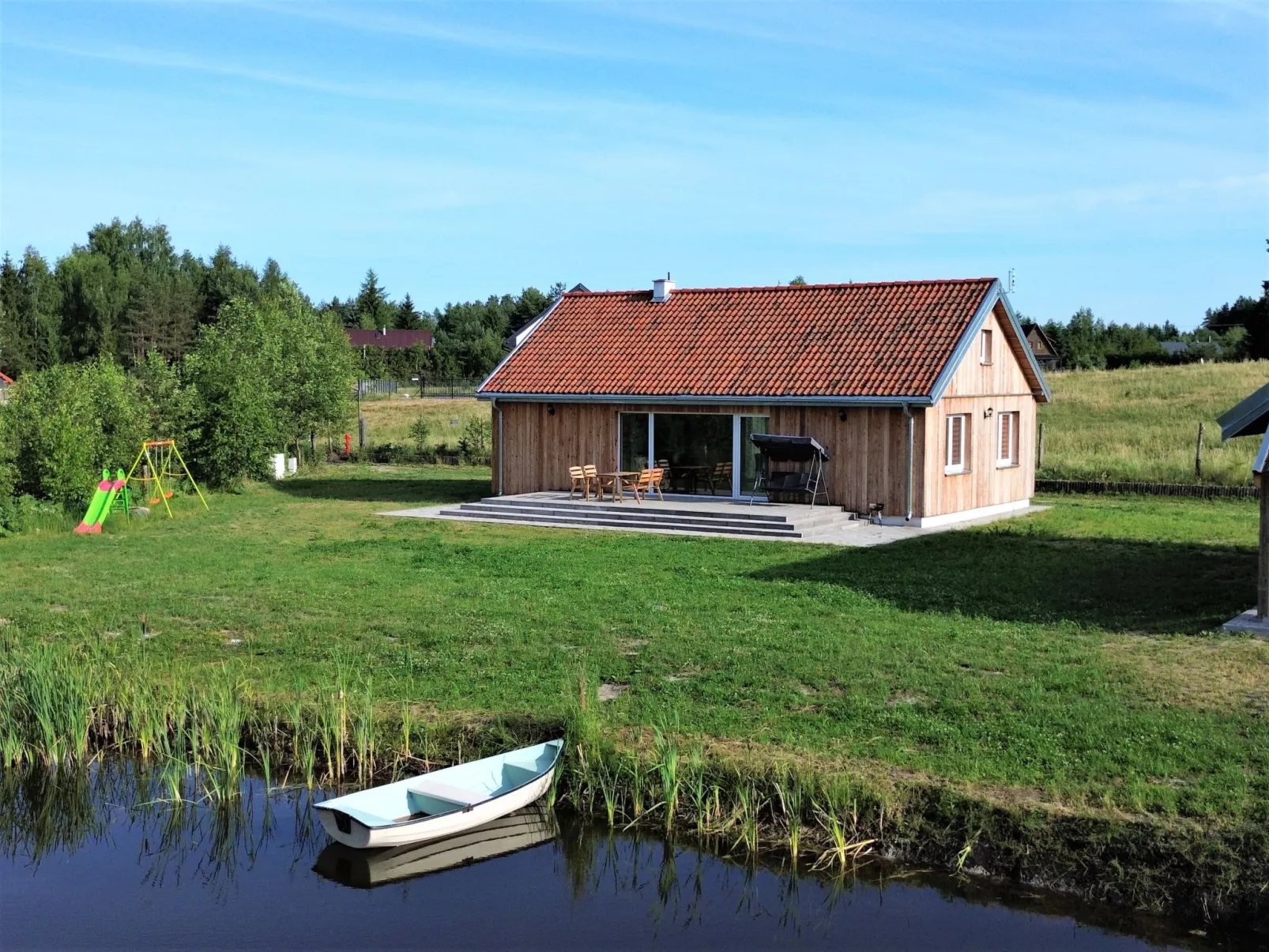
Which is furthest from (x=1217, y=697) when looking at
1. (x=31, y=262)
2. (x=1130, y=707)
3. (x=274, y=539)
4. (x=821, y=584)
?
(x=31, y=262)

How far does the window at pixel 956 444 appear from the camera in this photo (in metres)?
24.4

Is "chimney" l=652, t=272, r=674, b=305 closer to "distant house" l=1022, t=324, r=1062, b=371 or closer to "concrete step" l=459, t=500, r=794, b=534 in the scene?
"concrete step" l=459, t=500, r=794, b=534

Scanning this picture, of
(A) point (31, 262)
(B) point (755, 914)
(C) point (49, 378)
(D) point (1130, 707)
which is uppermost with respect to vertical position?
(A) point (31, 262)

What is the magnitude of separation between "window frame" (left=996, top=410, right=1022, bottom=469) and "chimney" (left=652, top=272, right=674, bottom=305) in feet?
27.0

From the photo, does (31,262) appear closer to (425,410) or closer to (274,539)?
(425,410)

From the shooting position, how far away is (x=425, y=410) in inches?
2249

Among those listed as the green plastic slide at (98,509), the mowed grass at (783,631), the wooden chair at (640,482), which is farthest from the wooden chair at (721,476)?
the green plastic slide at (98,509)

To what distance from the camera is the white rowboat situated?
9.06 m

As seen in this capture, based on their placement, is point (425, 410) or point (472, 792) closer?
point (472, 792)

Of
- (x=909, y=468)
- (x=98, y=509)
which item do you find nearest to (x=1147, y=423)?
(x=909, y=468)

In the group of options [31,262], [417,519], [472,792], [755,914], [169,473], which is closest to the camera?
[755,914]

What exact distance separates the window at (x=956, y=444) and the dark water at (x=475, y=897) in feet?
53.6

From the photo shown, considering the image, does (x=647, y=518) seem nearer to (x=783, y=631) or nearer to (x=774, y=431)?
(x=774, y=431)

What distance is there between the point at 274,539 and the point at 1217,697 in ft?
52.4
